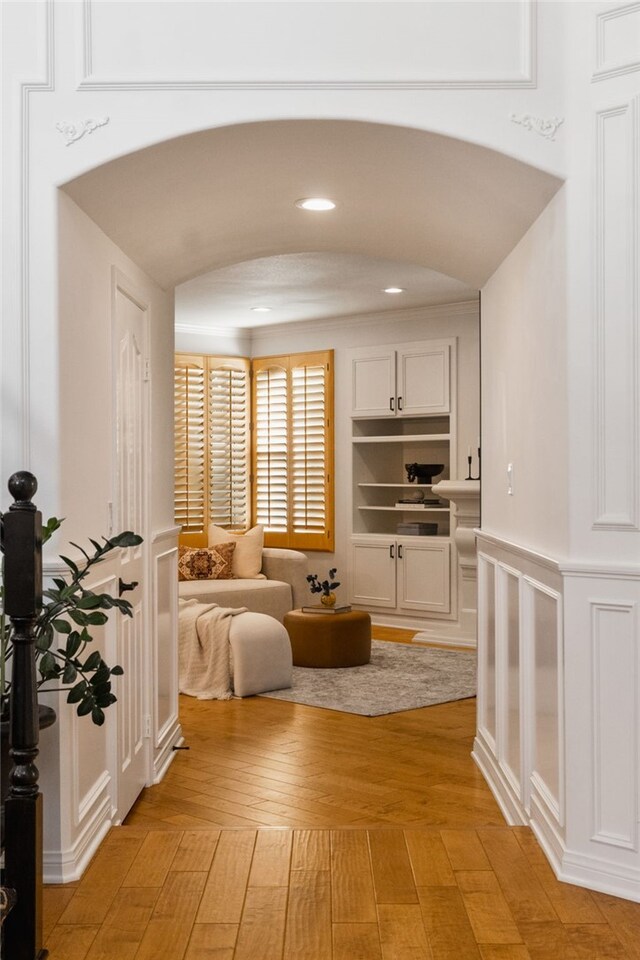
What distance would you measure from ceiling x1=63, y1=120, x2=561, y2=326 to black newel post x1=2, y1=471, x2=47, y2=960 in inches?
48.0

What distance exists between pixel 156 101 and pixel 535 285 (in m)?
1.39

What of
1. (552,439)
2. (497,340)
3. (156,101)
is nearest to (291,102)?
(156,101)

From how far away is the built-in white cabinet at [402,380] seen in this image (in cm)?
836

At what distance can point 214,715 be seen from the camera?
5668 mm

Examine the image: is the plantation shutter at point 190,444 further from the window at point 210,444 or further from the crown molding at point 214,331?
the crown molding at point 214,331

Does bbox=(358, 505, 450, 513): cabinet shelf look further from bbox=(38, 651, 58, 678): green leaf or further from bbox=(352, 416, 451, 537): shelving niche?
bbox=(38, 651, 58, 678): green leaf

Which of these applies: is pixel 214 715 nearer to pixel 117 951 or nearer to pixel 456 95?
pixel 117 951

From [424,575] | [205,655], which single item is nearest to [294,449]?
[424,575]

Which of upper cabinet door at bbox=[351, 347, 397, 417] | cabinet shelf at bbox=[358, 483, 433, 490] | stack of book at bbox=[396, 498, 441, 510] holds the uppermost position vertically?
upper cabinet door at bbox=[351, 347, 397, 417]

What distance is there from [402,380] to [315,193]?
5.01 m

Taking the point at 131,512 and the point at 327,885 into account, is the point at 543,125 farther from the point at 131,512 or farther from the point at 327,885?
the point at 327,885

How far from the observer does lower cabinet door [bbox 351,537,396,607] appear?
8.70m

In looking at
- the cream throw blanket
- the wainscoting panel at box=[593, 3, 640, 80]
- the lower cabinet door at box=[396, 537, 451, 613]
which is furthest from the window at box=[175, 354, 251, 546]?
the wainscoting panel at box=[593, 3, 640, 80]

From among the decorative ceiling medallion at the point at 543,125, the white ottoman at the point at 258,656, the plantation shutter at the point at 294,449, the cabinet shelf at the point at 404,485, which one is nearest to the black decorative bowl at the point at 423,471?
the cabinet shelf at the point at 404,485
